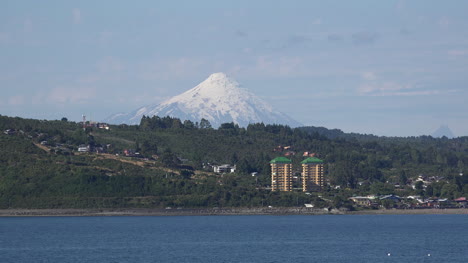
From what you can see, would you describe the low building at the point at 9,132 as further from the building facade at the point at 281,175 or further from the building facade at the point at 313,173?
the building facade at the point at 313,173

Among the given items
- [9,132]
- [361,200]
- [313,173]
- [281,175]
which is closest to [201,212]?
[281,175]

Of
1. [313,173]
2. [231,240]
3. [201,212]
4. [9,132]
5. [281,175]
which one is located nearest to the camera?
[231,240]

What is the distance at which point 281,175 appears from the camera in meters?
195

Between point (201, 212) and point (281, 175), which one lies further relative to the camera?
point (281, 175)

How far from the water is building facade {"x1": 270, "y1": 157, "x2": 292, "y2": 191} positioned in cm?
3455

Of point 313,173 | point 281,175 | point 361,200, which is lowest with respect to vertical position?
point 361,200

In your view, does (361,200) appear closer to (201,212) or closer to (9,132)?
(201,212)

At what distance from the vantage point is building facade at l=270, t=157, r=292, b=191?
193 m

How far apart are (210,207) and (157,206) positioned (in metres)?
10.5

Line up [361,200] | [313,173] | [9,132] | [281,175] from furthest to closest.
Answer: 1. [313,173]
2. [281,175]
3. [9,132]
4. [361,200]

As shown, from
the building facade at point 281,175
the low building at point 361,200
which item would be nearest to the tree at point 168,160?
the building facade at point 281,175

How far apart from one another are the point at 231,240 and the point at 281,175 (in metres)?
85.5

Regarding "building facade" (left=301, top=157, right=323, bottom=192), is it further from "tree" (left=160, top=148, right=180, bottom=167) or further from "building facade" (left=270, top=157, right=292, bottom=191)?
"tree" (left=160, top=148, right=180, bottom=167)

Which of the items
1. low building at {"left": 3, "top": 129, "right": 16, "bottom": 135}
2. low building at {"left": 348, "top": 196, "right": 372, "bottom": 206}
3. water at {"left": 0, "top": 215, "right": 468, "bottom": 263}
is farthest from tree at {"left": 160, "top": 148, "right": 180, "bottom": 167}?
low building at {"left": 348, "top": 196, "right": 372, "bottom": 206}
